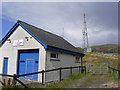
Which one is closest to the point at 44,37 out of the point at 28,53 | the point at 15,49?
the point at 28,53

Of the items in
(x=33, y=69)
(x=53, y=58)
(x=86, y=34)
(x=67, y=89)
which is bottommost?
(x=67, y=89)

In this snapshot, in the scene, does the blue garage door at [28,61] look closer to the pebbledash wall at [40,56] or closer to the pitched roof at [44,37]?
the pebbledash wall at [40,56]

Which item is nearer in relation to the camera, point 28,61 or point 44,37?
point 28,61

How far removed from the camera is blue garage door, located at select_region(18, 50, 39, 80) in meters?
13.1

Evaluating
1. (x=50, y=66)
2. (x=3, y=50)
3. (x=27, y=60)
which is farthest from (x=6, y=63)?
(x=50, y=66)

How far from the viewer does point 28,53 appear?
1373cm

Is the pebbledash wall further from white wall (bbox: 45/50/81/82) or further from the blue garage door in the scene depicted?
the blue garage door

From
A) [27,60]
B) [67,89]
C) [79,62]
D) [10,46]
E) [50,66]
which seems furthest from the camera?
[79,62]

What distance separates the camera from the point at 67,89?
9.12m

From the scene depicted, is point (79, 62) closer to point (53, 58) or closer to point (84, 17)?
point (53, 58)

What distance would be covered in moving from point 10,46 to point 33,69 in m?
3.85

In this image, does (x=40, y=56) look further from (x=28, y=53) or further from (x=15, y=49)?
(x=15, y=49)

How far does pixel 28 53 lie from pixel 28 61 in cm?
78

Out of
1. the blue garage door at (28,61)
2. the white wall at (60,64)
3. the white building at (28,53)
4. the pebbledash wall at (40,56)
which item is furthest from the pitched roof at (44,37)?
the blue garage door at (28,61)
